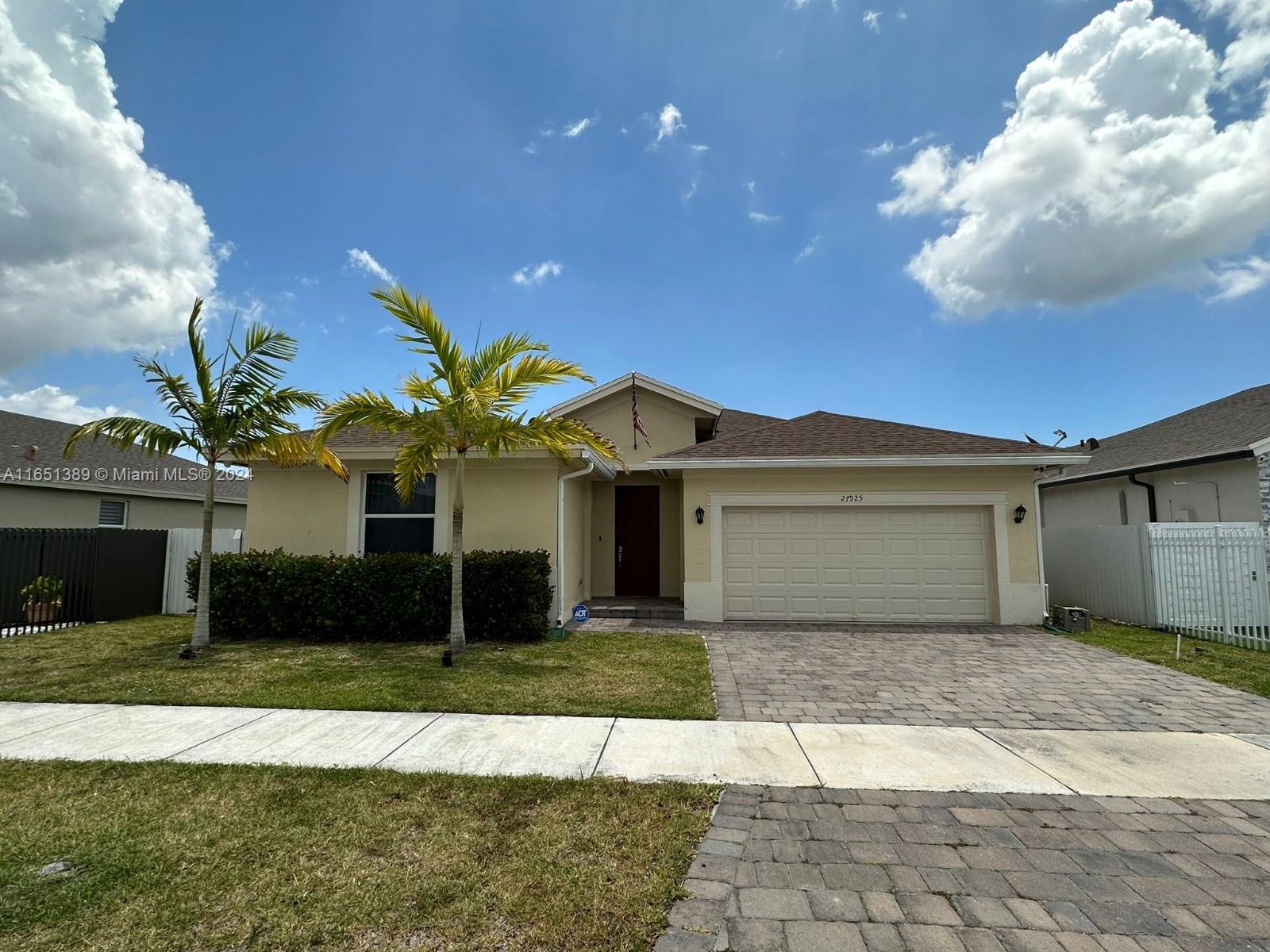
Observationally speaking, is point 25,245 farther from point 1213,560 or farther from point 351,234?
point 1213,560

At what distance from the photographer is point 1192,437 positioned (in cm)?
1341

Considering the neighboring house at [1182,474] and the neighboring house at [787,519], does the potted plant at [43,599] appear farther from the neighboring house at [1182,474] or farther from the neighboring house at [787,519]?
the neighboring house at [1182,474]

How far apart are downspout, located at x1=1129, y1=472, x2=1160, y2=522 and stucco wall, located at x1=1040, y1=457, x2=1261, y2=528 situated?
0.08m

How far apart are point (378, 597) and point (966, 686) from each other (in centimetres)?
796

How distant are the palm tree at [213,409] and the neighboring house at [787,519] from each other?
2126mm

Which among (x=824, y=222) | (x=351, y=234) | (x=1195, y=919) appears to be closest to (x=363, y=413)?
(x=351, y=234)

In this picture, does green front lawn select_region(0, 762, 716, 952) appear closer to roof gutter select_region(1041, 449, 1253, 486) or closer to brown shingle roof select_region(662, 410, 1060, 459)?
brown shingle roof select_region(662, 410, 1060, 459)

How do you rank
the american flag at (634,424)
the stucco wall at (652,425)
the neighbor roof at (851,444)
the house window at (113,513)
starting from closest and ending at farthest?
the neighbor roof at (851,444) < the american flag at (634,424) < the stucco wall at (652,425) < the house window at (113,513)

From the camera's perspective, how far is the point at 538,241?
39.4 ft

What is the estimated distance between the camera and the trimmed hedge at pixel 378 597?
873 centimetres

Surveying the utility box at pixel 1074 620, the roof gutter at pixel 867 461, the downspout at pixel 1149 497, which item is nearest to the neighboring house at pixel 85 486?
the roof gutter at pixel 867 461

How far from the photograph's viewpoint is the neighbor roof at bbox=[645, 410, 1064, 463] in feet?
34.7

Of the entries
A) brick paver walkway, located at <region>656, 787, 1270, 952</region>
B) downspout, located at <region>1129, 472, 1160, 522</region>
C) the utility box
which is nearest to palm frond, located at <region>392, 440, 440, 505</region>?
brick paver walkway, located at <region>656, 787, 1270, 952</region>

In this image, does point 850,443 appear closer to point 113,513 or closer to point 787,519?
point 787,519
